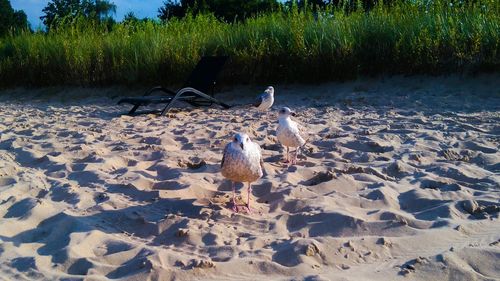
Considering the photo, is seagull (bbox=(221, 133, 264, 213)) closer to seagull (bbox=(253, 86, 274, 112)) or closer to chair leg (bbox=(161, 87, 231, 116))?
seagull (bbox=(253, 86, 274, 112))

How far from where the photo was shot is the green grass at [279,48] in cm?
743

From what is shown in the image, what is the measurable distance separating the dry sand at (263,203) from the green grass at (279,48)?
1.72 m

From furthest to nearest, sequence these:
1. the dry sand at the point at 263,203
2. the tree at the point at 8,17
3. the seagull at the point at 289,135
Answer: the tree at the point at 8,17
the seagull at the point at 289,135
the dry sand at the point at 263,203

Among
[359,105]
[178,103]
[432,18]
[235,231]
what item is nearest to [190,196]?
[235,231]

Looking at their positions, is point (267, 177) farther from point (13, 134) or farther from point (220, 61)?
point (220, 61)

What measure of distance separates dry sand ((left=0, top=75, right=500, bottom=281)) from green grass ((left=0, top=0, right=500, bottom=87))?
1724 mm

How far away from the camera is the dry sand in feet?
7.63

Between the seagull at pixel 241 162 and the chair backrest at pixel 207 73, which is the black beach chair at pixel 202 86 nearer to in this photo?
the chair backrest at pixel 207 73

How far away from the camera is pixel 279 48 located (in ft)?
28.1

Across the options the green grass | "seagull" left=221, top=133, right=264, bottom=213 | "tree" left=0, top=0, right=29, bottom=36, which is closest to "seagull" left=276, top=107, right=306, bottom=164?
"seagull" left=221, top=133, right=264, bottom=213

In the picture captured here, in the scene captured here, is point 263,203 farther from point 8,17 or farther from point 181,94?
point 8,17

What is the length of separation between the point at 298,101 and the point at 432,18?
105 inches

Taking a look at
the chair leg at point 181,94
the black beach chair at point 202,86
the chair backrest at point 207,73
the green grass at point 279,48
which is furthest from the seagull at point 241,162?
the green grass at point 279,48

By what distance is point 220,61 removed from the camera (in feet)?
26.4
